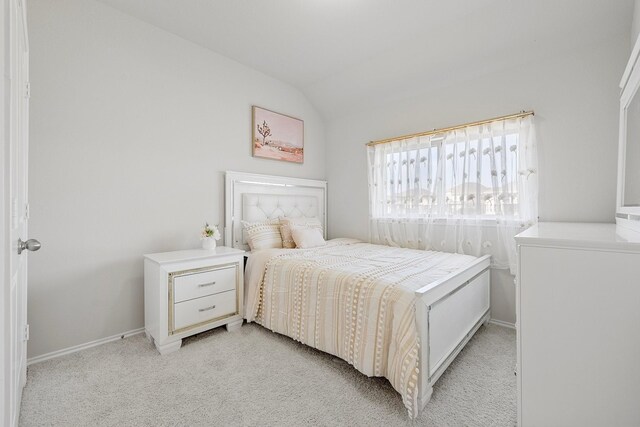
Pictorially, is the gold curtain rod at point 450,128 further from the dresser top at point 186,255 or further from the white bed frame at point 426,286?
the dresser top at point 186,255

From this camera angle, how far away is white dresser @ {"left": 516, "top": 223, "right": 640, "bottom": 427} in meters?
1.03

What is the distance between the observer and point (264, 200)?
3363mm

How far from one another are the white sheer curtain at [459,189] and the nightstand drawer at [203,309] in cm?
189

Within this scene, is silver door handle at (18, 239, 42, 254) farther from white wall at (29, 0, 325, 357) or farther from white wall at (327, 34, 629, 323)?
white wall at (327, 34, 629, 323)

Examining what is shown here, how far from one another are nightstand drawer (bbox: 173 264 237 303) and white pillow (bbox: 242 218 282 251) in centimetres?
45

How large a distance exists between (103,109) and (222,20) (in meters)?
1.25

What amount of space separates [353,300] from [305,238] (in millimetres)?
1311

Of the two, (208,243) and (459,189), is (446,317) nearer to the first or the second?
(459,189)

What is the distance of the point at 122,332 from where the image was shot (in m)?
2.42

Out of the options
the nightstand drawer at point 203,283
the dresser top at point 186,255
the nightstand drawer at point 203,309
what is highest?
the dresser top at point 186,255

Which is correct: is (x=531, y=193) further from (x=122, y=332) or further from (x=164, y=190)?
(x=122, y=332)

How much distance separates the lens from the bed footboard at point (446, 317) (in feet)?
5.08

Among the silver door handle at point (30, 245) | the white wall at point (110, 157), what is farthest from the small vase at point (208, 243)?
the silver door handle at point (30, 245)

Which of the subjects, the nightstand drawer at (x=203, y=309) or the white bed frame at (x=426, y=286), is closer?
the white bed frame at (x=426, y=286)
